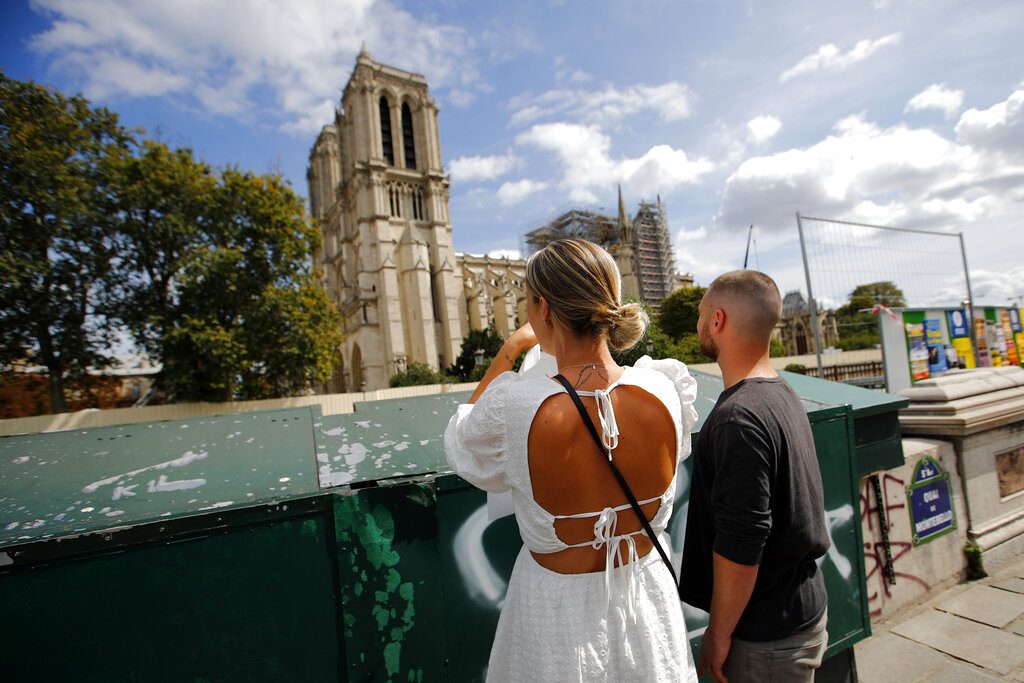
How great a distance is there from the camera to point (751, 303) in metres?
1.60

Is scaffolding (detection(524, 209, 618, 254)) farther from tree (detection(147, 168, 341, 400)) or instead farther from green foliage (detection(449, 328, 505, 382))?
tree (detection(147, 168, 341, 400))

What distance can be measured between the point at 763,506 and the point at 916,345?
8513 mm

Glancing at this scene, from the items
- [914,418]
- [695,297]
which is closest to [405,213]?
[695,297]

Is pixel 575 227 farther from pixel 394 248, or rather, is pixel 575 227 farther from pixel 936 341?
pixel 936 341

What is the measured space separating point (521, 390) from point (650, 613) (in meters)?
0.67

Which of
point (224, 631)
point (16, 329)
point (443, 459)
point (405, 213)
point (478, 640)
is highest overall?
point (405, 213)

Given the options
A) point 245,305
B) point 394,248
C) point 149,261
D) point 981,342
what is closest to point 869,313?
point 981,342

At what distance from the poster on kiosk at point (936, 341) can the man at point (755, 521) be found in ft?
21.8

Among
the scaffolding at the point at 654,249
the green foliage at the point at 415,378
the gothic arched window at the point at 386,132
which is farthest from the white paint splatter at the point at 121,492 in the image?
the scaffolding at the point at 654,249

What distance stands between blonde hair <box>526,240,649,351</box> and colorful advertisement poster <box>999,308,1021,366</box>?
1402 centimetres

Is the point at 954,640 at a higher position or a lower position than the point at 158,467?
lower

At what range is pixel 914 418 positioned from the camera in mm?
4145

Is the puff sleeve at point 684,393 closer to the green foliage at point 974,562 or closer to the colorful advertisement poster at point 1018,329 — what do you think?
the green foliage at point 974,562

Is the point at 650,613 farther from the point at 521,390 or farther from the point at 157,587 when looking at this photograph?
the point at 157,587
